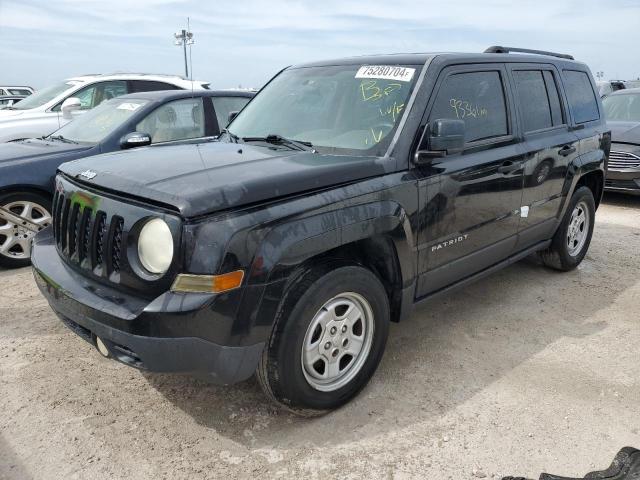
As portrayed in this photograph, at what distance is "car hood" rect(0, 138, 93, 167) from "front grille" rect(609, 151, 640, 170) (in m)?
7.35

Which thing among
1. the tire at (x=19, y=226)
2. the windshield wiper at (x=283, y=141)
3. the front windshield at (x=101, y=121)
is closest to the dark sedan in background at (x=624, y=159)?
the windshield wiper at (x=283, y=141)

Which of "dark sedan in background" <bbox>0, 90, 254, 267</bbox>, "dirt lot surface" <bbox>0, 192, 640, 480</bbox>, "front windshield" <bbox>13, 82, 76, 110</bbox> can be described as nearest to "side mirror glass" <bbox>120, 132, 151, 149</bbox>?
"dark sedan in background" <bbox>0, 90, 254, 267</bbox>

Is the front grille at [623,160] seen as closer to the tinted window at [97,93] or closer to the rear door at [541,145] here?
the rear door at [541,145]

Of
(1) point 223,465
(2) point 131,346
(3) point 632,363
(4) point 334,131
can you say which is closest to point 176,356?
(2) point 131,346

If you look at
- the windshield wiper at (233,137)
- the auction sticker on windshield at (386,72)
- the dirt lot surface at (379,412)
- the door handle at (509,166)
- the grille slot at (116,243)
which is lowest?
the dirt lot surface at (379,412)

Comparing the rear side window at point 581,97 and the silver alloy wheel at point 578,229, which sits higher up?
the rear side window at point 581,97

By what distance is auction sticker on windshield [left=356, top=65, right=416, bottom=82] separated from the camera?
3373 mm

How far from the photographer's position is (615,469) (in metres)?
2.47

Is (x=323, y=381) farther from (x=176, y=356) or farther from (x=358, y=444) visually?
(x=176, y=356)

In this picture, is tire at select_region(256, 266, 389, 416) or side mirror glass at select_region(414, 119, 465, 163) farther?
side mirror glass at select_region(414, 119, 465, 163)

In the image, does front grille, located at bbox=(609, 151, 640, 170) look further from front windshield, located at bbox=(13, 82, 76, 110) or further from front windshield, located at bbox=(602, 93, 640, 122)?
front windshield, located at bbox=(13, 82, 76, 110)

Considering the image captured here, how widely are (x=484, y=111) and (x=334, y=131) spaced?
1.12 metres

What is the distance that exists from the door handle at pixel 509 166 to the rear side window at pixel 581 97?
126 centimetres

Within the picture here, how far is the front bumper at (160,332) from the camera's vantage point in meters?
2.31
